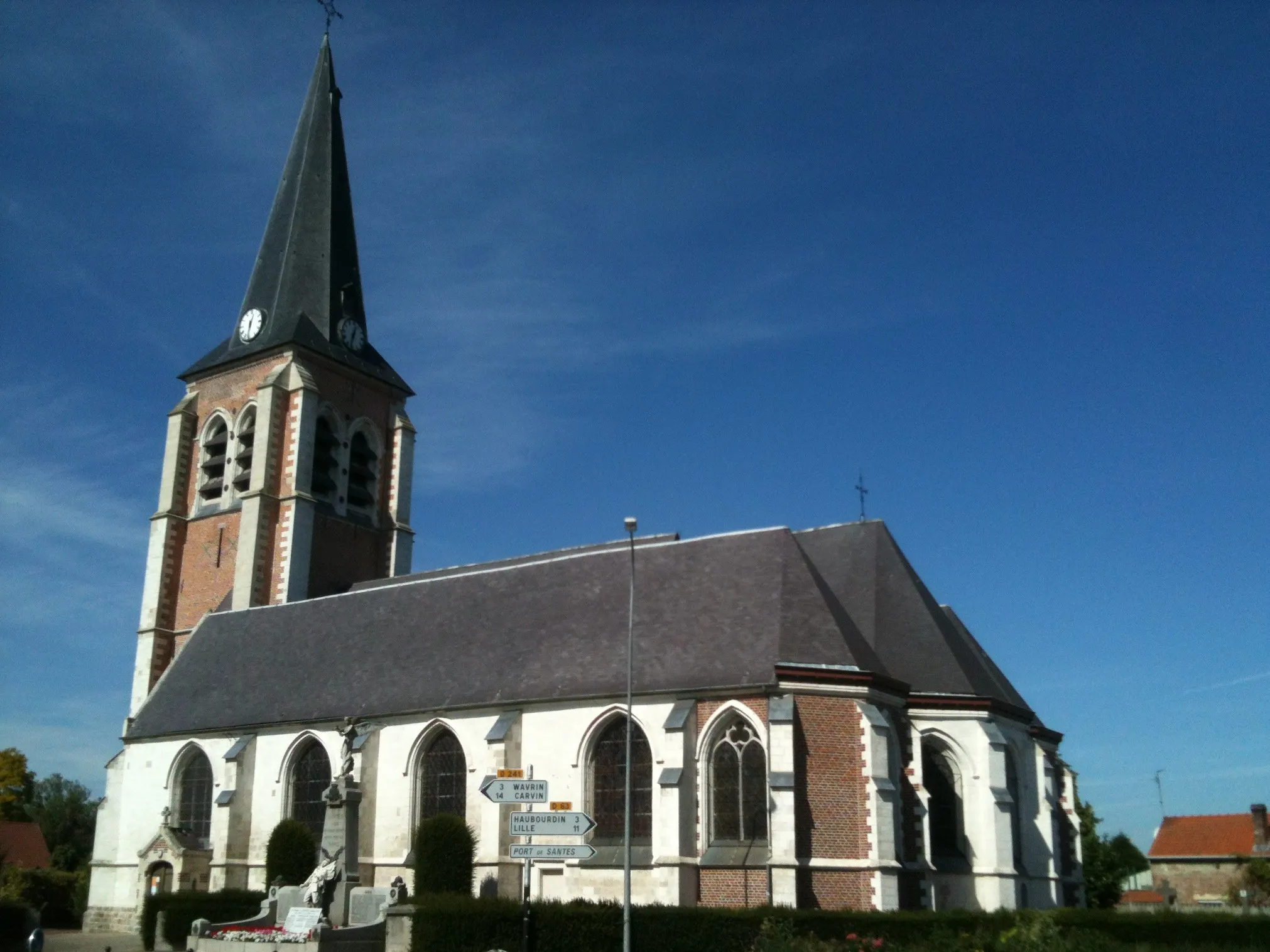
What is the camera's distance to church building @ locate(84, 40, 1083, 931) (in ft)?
76.9

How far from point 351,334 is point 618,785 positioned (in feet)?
75.0

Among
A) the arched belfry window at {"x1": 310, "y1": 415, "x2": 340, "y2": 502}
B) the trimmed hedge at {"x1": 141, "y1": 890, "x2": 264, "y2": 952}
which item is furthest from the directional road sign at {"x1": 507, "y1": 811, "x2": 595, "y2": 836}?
the arched belfry window at {"x1": 310, "y1": 415, "x2": 340, "y2": 502}

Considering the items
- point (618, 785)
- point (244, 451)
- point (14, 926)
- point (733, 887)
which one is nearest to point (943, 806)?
point (733, 887)

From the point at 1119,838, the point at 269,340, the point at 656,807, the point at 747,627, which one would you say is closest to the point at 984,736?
the point at 747,627

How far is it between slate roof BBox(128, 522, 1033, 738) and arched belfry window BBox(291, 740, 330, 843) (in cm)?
94

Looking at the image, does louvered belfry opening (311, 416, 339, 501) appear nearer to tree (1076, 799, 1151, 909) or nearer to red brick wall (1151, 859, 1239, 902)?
tree (1076, 799, 1151, 909)

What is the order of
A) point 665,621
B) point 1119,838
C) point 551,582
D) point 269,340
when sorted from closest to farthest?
point 665,621
point 551,582
point 269,340
point 1119,838

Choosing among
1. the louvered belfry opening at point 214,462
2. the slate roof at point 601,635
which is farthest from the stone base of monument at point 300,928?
the louvered belfry opening at point 214,462

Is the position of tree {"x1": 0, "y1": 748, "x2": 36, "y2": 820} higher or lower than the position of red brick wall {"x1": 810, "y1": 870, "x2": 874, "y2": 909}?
higher

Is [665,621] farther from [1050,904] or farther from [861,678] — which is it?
[1050,904]

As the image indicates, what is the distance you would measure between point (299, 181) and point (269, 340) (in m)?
6.56

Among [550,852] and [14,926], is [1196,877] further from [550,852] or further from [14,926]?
[550,852]

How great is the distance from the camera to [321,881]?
2284 centimetres

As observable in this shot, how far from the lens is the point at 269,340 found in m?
40.4
